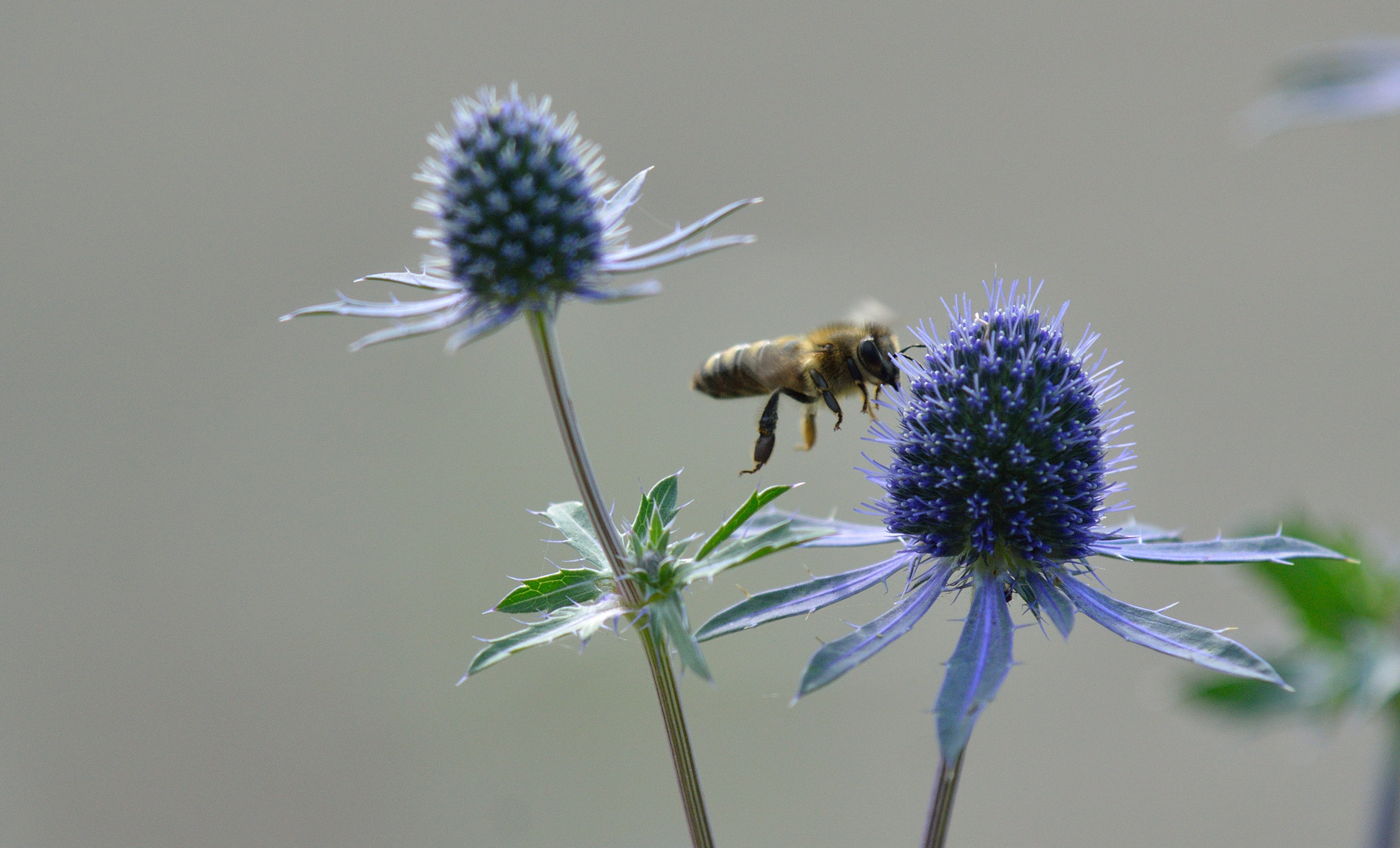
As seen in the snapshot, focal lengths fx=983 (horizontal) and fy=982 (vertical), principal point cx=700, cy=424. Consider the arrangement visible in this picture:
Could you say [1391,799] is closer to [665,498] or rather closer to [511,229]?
[665,498]

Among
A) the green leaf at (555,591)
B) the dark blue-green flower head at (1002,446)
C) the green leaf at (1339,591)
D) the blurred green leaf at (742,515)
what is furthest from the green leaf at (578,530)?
the green leaf at (1339,591)

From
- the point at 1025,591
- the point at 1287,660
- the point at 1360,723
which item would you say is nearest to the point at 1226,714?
the point at 1287,660

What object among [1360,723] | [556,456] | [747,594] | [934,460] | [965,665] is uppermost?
[556,456]

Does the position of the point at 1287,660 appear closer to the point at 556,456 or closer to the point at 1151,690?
the point at 1151,690

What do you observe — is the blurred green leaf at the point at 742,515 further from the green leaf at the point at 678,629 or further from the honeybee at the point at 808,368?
the honeybee at the point at 808,368

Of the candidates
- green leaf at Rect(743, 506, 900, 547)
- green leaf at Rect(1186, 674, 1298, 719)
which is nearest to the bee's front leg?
green leaf at Rect(743, 506, 900, 547)

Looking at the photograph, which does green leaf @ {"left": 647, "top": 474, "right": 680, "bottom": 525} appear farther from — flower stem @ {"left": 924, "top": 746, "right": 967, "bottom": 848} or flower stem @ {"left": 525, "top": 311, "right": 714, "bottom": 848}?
flower stem @ {"left": 924, "top": 746, "right": 967, "bottom": 848}
